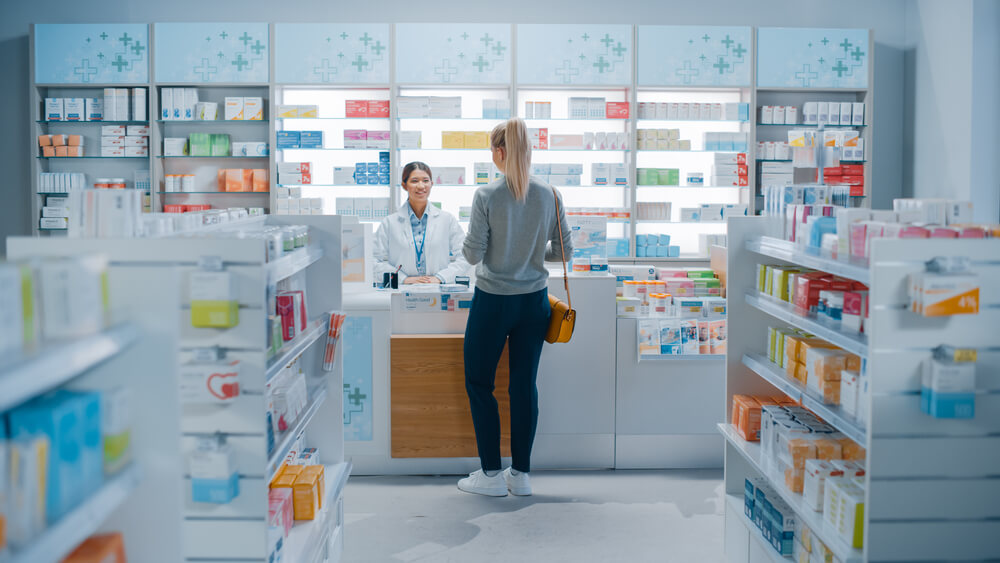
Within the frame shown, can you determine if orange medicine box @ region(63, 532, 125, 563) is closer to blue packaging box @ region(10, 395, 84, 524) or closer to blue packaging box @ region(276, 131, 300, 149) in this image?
blue packaging box @ region(10, 395, 84, 524)

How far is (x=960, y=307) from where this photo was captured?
2.10m

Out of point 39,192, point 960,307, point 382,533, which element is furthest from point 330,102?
point 960,307

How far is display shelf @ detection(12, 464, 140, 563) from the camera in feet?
3.87

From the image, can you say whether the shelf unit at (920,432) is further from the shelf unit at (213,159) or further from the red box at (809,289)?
the shelf unit at (213,159)

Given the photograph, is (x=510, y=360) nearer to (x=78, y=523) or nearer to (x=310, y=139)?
(x=78, y=523)

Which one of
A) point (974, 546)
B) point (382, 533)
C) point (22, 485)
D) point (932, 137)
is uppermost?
point (932, 137)

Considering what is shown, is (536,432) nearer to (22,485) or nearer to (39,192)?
(22,485)

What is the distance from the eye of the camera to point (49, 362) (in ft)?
3.92

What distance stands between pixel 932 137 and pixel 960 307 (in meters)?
5.48

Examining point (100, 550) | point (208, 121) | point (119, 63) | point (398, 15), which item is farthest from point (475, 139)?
point (100, 550)

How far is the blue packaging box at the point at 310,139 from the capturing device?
270 inches

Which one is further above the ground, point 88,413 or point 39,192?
point 39,192

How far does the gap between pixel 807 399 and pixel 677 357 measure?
1.75m

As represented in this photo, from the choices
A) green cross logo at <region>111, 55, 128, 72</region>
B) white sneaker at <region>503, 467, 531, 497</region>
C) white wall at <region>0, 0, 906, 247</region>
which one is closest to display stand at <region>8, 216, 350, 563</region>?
white sneaker at <region>503, 467, 531, 497</region>
